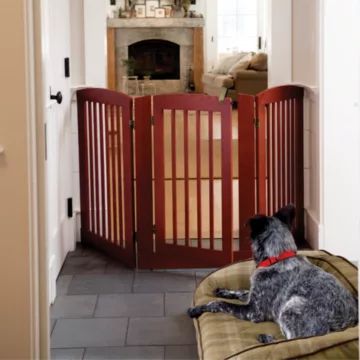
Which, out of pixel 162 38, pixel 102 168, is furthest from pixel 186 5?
pixel 102 168

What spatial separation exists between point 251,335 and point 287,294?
209 mm

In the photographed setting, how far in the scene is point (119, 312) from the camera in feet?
11.8

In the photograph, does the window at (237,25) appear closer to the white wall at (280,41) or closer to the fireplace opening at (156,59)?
the fireplace opening at (156,59)

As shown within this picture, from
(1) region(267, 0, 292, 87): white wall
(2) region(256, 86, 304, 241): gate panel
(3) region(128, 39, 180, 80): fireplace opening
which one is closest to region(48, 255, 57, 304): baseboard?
(2) region(256, 86, 304, 241): gate panel

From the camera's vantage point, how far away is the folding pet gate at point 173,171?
14.1ft

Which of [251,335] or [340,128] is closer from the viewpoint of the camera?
[251,335]

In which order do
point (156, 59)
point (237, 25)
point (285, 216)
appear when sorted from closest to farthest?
1. point (285, 216)
2. point (237, 25)
3. point (156, 59)

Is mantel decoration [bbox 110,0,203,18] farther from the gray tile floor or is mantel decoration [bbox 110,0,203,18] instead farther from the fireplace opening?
the gray tile floor

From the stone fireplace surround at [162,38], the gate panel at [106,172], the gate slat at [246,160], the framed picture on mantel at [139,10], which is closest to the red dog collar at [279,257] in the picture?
the gate slat at [246,160]

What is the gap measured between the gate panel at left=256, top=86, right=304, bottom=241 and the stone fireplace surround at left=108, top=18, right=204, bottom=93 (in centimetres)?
903

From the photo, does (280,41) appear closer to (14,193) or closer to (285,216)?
(285,216)

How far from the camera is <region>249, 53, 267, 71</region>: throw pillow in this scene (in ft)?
37.4

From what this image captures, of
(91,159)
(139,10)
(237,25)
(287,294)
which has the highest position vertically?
(139,10)

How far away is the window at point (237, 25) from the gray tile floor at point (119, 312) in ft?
31.6
